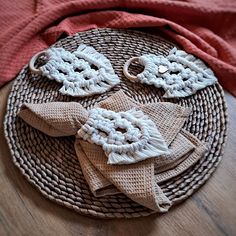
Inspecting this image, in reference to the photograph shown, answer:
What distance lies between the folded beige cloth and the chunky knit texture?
0.17 ft

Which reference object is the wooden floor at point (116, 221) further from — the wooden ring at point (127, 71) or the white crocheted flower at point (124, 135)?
the wooden ring at point (127, 71)

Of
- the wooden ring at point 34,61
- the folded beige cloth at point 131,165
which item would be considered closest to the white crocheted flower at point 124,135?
the folded beige cloth at point 131,165

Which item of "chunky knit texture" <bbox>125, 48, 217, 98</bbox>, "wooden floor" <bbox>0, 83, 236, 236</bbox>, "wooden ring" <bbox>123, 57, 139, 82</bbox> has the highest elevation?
"chunky knit texture" <bbox>125, 48, 217, 98</bbox>

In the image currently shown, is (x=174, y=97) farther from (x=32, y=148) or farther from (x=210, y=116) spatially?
(x=32, y=148)

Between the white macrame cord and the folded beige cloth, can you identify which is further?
the white macrame cord

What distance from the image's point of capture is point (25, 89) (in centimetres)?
78

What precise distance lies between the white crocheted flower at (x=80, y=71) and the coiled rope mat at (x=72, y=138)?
0.02 meters

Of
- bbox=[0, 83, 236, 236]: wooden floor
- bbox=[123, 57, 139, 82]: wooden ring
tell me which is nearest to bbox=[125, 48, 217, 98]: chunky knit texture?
bbox=[123, 57, 139, 82]: wooden ring

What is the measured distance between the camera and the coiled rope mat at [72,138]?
65cm

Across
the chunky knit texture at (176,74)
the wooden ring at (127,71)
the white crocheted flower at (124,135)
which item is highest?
the chunky knit texture at (176,74)

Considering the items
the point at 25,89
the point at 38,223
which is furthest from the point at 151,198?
the point at 25,89

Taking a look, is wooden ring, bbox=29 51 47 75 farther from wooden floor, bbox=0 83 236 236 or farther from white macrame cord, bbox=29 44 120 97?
wooden floor, bbox=0 83 236 236

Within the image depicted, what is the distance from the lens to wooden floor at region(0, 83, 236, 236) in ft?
2.08

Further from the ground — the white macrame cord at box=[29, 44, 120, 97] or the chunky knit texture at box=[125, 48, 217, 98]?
the chunky knit texture at box=[125, 48, 217, 98]
